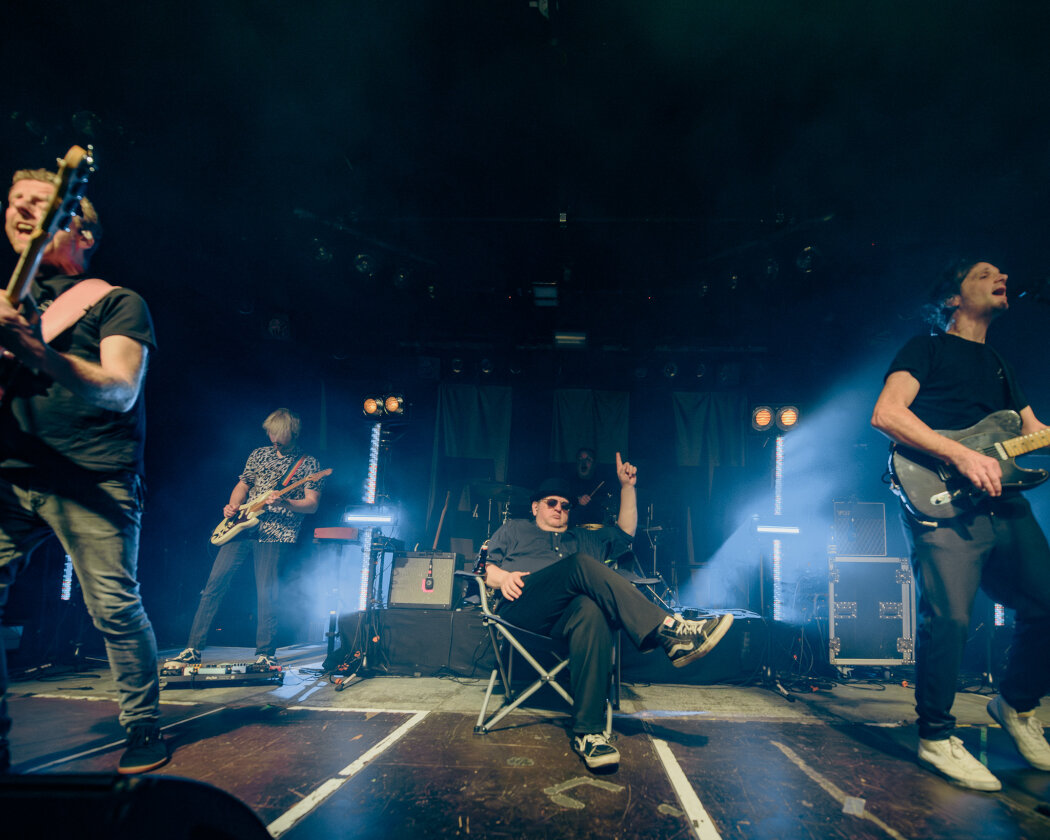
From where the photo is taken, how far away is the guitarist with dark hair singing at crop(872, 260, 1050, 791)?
2057mm

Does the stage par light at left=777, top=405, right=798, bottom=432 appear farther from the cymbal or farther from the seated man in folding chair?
the seated man in folding chair

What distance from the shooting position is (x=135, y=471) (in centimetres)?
201

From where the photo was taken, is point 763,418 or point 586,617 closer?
point 586,617

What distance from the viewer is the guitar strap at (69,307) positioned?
1868 millimetres

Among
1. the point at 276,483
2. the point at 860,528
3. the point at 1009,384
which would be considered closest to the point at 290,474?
the point at 276,483

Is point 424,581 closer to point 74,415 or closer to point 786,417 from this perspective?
point 74,415

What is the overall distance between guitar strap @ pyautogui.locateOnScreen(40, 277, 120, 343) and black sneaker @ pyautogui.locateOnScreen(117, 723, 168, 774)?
154 centimetres

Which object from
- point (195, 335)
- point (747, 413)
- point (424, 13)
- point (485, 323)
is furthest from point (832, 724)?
point (195, 335)

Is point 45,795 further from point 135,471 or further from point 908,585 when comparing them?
point 908,585

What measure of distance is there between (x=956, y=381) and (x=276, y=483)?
4.61 m

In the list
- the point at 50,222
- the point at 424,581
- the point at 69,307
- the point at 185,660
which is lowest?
the point at 185,660

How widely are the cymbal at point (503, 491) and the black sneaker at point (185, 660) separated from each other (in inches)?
117

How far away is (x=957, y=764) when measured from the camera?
1988 millimetres

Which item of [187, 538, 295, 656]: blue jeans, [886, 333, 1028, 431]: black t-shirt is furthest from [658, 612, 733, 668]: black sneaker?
[187, 538, 295, 656]: blue jeans
